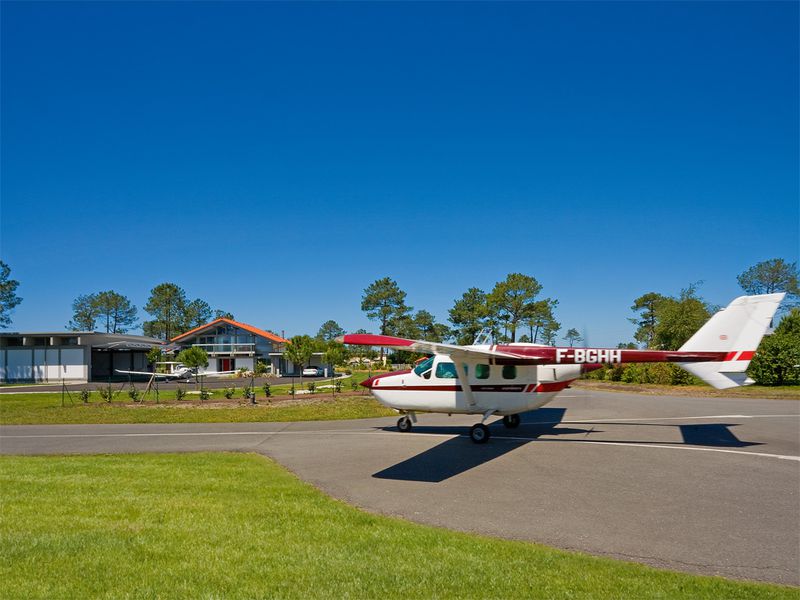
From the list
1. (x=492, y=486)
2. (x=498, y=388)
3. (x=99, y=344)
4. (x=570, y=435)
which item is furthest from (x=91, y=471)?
(x=99, y=344)

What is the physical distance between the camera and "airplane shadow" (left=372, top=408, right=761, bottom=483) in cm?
1080

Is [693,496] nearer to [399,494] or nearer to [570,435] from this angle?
[399,494]

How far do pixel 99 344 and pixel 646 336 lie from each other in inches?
3060

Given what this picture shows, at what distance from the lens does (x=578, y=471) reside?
1048cm

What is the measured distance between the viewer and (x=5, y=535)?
6.55 metres

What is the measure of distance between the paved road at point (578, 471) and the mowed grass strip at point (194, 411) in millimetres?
1538

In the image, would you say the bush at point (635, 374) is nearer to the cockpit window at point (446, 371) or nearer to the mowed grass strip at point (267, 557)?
the cockpit window at point (446, 371)

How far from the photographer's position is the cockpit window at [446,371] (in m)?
15.1

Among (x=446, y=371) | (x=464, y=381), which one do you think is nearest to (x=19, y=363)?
(x=446, y=371)

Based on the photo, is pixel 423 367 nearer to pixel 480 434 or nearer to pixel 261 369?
pixel 480 434

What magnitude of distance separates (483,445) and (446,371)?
242cm

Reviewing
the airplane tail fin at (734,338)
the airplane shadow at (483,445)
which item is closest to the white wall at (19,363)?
the airplane shadow at (483,445)

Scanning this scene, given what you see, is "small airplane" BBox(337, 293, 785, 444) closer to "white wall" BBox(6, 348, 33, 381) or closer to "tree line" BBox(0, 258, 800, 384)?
"tree line" BBox(0, 258, 800, 384)

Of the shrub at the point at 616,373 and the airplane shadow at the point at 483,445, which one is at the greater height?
the airplane shadow at the point at 483,445
